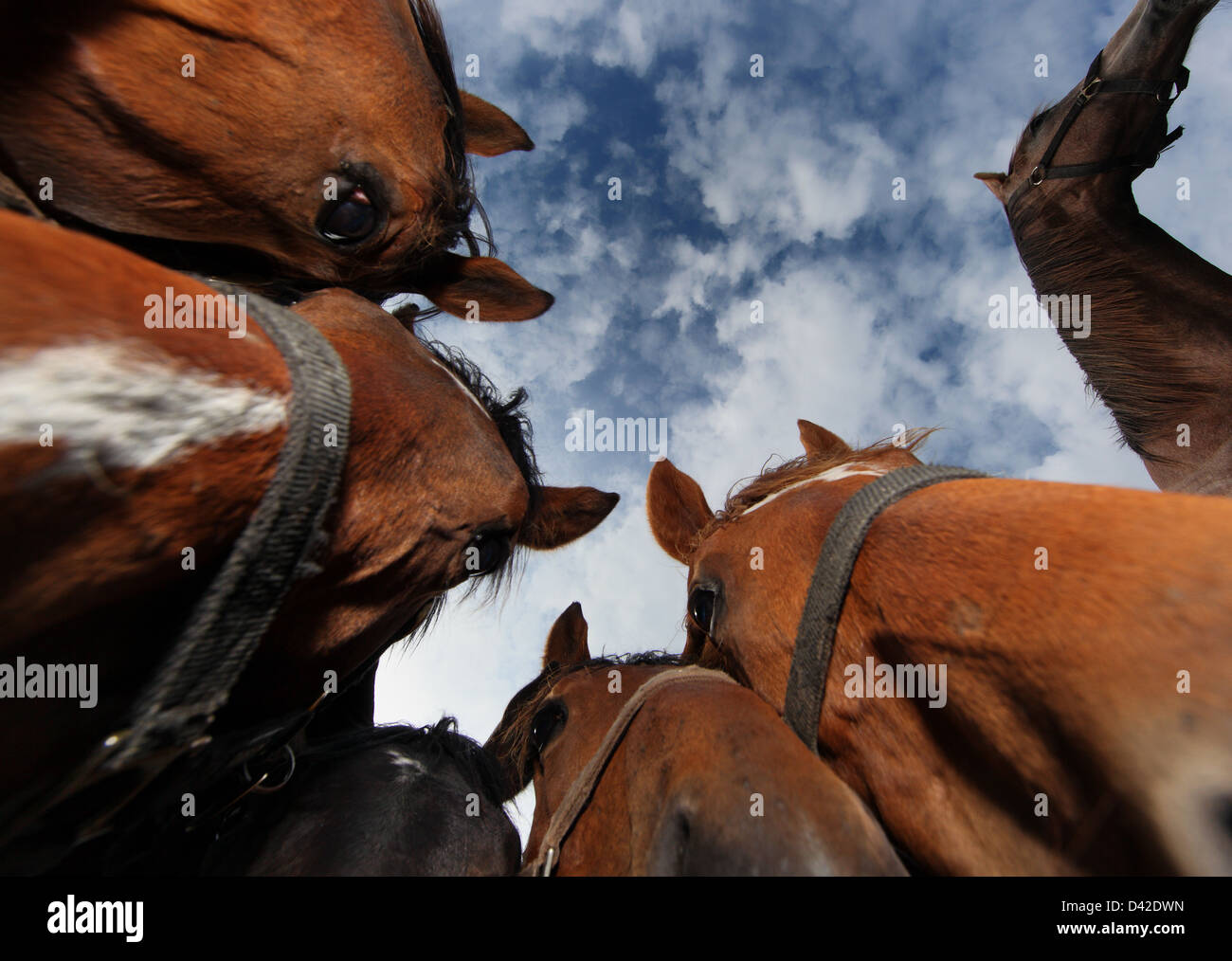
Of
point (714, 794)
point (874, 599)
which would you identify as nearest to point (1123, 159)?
point (874, 599)

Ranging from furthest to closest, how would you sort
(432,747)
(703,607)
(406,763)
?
(432,747), (406,763), (703,607)

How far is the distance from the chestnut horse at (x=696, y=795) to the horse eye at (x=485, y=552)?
0.74 meters

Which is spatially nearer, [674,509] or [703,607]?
[703,607]

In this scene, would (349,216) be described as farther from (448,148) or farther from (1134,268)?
(1134,268)

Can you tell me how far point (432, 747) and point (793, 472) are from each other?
2055 millimetres

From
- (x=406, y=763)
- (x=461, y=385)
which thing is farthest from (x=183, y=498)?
(x=406, y=763)

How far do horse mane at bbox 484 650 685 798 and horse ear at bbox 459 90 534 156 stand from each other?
9.24ft

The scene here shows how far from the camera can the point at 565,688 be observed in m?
2.68

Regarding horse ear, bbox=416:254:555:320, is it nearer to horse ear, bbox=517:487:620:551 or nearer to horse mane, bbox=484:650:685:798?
horse ear, bbox=517:487:620:551

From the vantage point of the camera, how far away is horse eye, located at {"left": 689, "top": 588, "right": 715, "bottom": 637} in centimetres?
200

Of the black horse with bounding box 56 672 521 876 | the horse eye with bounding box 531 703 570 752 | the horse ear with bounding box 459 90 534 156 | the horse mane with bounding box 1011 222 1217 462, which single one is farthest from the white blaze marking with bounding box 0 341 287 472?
the horse mane with bounding box 1011 222 1217 462

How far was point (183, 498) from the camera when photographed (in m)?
0.88
